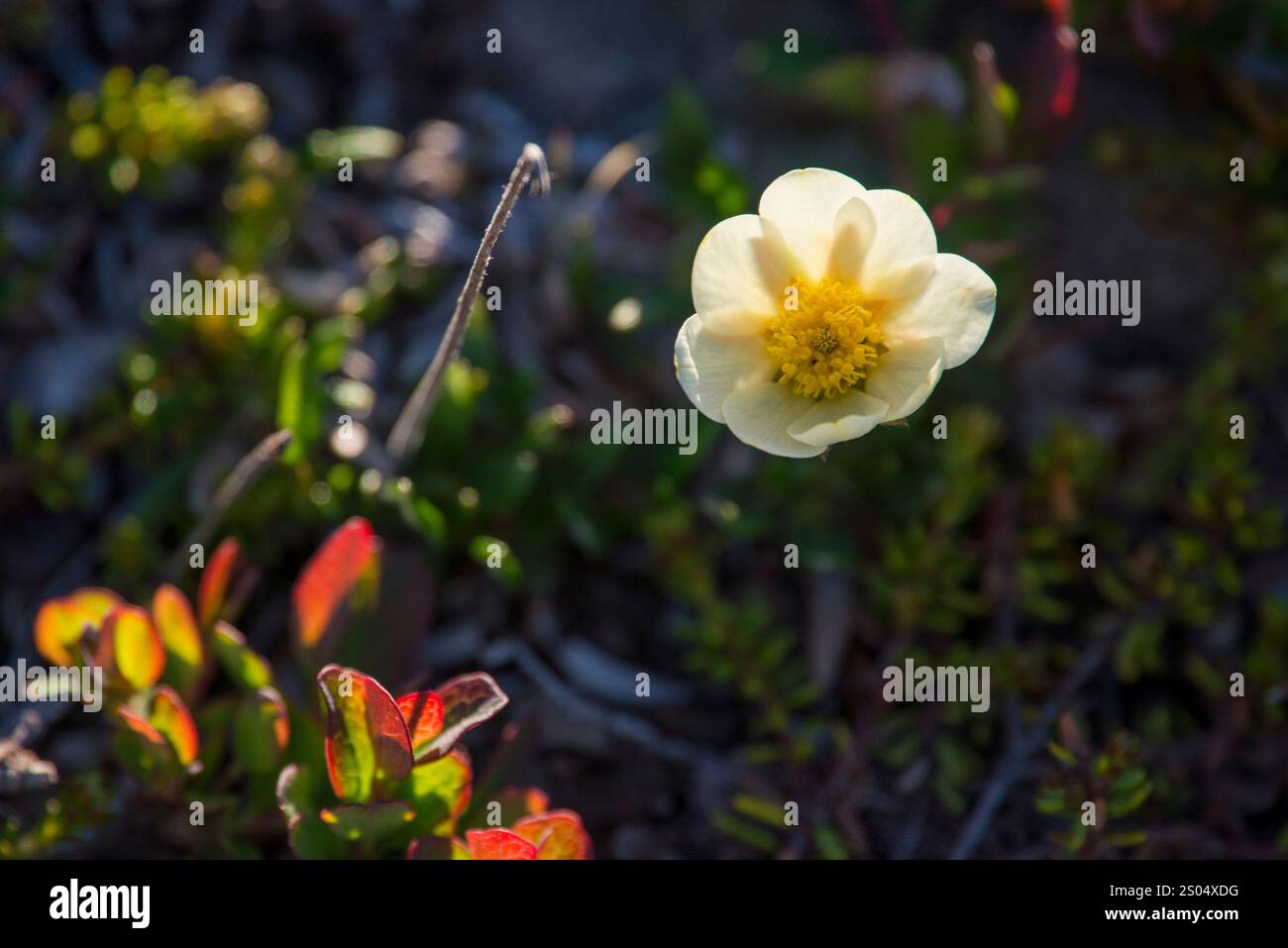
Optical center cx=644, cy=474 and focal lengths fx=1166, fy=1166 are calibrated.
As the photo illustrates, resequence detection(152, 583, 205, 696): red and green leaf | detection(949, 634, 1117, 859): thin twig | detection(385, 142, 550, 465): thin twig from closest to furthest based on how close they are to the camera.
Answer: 1. detection(385, 142, 550, 465): thin twig
2. detection(152, 583, 205, 696): red and green leaf
3. detection(949, 634, 1117, 859): thin twig

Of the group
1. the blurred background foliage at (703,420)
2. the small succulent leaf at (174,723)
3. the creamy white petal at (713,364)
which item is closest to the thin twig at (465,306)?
the blurred background foliage at (703,420)

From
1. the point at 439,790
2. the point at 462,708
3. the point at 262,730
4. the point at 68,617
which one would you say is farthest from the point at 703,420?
the point at 68,617

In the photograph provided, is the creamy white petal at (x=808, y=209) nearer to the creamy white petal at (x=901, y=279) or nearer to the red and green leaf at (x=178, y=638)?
the creamy white petal at (x=901, y=279)

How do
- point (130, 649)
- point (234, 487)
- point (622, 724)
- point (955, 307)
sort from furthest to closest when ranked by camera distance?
point (622, 724), point (234, 487), point (130, 649), point (955, 307)

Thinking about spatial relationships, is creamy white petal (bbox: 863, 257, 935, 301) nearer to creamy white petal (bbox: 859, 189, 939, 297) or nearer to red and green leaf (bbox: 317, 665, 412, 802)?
creamy white petal (bbox: 859, 189, 939, 297)

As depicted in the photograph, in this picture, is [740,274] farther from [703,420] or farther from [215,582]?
[215,582]

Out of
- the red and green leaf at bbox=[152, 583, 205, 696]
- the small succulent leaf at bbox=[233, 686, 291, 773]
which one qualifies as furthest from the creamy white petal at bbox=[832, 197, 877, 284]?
the red and green leaf at bbox=[152, 583, 205, 696]
